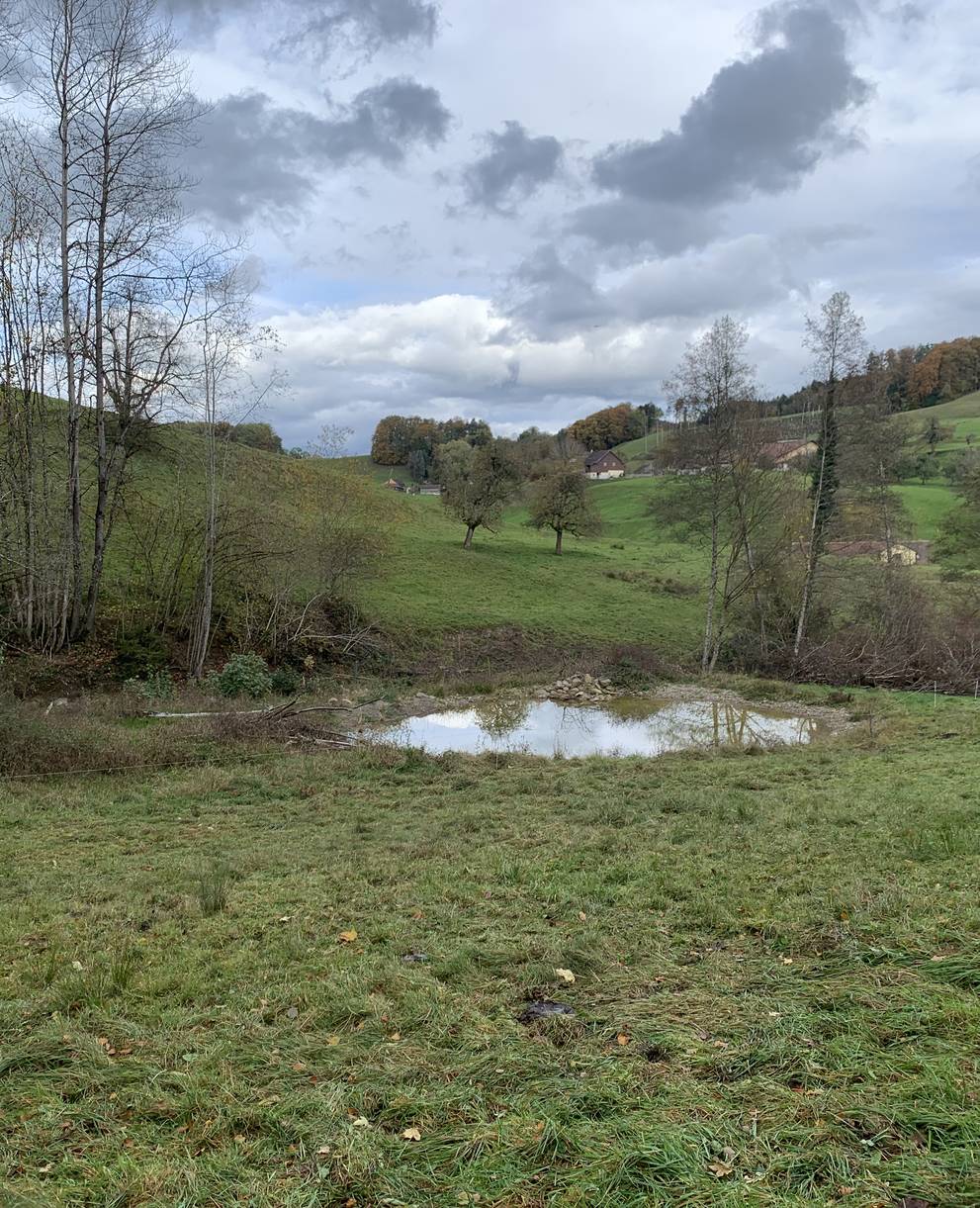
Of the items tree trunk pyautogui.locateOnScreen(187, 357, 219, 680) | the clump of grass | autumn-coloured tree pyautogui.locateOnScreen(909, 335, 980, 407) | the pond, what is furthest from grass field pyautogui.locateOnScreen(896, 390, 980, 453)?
the clump of grass

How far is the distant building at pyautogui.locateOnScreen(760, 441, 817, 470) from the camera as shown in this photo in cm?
2517

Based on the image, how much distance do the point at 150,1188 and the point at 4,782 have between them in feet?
31.5

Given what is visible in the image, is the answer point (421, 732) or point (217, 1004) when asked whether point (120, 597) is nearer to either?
point (421, 732)

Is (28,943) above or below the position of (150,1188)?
below

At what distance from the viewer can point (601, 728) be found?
19109mm

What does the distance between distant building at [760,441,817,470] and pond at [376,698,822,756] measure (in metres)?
9.55

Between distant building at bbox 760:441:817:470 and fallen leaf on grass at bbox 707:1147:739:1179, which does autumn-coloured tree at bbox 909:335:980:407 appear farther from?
fallen leaf on grass at bbox 707:1147:739:1179

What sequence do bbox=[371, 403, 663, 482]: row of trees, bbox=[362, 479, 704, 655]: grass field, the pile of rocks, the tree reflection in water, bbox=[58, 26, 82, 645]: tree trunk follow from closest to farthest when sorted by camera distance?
1. bbox=[58, 26, 82, 645]: tree trunk
2. the tree reflection in water
3. the pile of rocks
4. bbox=[362, 479, 704, 655]: grass field
5. bbox=[371, 403, 663, 482]: row of trees

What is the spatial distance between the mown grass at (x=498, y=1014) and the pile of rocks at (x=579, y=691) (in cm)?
1353

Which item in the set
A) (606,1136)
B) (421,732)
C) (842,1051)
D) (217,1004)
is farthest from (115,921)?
(421,732)

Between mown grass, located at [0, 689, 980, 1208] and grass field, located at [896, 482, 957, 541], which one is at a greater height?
grass field, located at [896, 482, 957, 541]

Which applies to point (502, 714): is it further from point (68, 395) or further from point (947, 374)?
point (947, 374)

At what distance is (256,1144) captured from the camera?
3129 millimetres

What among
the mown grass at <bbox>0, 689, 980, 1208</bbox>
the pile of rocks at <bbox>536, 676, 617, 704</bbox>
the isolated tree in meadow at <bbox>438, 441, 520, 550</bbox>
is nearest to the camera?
the mown grass at <bbox>0, 689, 980, 1208</bbox>
